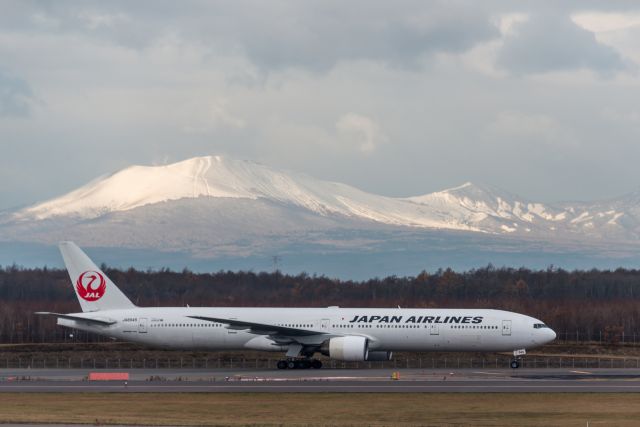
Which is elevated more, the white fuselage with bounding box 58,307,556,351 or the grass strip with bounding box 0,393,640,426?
the white fuselage with bounding box 58,307,556,351

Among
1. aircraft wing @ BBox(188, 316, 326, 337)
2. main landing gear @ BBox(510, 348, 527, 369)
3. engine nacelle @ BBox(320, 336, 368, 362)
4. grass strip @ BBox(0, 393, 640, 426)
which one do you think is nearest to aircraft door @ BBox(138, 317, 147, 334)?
aircraft wing @ BBox(188, 316, 326, 337)

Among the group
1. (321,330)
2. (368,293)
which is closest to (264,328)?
(321,330)

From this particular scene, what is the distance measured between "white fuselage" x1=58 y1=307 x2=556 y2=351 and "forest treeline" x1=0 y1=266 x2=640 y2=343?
31.9 m

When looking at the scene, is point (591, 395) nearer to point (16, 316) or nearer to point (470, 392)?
point (470, 392)

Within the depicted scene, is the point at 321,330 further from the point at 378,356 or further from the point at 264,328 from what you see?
the point at 378,356

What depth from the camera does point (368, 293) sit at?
14488 centimetres

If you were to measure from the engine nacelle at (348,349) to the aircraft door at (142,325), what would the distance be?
37.4 ft

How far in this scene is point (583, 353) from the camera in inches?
3223

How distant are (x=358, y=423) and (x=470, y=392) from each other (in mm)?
11302

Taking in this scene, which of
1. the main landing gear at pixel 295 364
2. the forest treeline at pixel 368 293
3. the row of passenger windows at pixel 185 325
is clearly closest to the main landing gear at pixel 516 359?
the main landing gear at pixel 295 364

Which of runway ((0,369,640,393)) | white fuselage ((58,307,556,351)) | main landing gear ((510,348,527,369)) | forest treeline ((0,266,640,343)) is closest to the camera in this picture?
runway ((0,369,640,393))

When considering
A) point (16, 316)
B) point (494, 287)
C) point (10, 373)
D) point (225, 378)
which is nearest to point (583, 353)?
point (225, 378)

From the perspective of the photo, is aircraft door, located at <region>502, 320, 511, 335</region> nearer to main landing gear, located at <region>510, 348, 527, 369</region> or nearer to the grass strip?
main landing gear, located at <region>510, 348, 527, 369</region>

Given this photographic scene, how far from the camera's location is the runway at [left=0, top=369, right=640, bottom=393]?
179 feet
